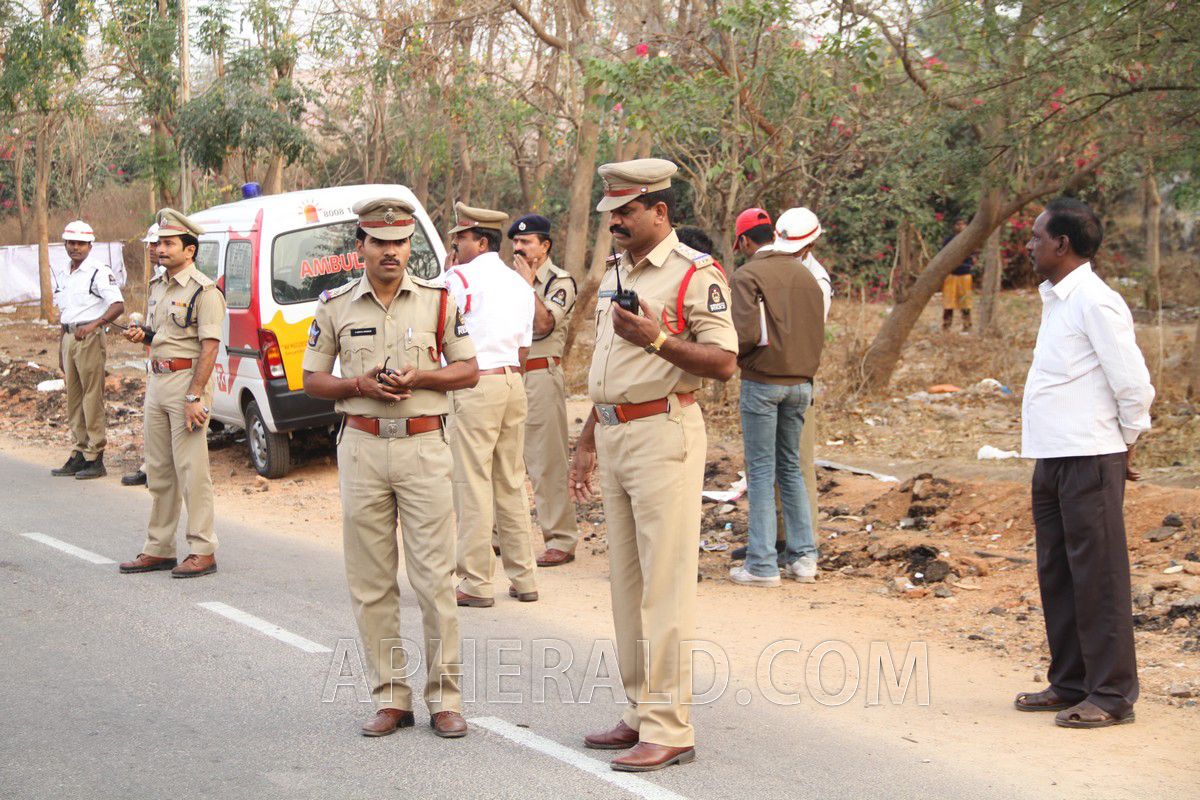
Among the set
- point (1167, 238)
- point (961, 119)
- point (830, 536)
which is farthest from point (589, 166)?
point (1167, 238)

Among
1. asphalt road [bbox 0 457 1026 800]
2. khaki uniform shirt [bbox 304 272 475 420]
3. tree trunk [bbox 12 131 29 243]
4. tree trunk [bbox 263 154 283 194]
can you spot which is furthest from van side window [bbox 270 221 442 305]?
tree trunk [bbox 12 131 29 243]

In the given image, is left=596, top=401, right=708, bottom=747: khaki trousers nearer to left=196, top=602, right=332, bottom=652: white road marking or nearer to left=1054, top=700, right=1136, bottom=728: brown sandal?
left=1054, top=700, right=1136, bottom=728: brown sandal

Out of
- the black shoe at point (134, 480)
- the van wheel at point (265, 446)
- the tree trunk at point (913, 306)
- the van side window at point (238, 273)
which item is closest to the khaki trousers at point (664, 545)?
the van side window at point (238, 273)

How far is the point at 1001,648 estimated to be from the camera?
639 centimetres

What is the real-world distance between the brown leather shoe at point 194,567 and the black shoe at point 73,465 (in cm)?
433

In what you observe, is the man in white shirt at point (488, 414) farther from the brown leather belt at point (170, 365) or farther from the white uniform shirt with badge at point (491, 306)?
the brown leather belt at point (170, 365)

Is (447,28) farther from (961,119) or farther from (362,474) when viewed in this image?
(362,474)

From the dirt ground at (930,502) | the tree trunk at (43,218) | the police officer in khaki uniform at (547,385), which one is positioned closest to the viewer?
the dirt ground at (930,502)

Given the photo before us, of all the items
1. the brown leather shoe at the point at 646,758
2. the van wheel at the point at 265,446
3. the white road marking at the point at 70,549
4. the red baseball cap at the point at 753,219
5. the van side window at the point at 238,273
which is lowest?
the white road marking at the point at 70,549

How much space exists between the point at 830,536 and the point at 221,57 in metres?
13.4

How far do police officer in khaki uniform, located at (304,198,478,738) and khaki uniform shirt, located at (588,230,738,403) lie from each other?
2.38 feet

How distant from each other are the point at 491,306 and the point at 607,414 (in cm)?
237

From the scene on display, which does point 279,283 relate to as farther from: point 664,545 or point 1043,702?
point 1043,702

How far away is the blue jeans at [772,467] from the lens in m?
7.51
